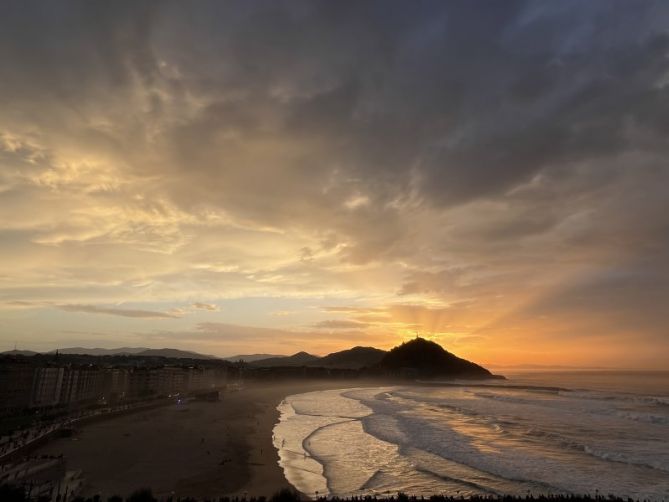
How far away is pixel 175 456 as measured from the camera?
45.1 m

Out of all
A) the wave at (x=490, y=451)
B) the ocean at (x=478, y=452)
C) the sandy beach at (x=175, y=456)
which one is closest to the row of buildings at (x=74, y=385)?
the sandy beach at (x=175, y=456)

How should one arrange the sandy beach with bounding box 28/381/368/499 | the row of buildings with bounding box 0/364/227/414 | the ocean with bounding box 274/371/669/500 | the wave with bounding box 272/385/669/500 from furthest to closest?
the row of buildings with bounding box 0/364/227/414 → the wave with bounding box 272/385/669/500 → the ocean with bounding box 274/371/669/500 → the sandy beach with bounding box 28/381/368/499

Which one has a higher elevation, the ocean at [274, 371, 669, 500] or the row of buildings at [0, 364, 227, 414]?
the row of buildings at [0, 364, 227, 414]

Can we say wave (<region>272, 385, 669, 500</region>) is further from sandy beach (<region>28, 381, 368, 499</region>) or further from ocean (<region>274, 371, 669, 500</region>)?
sandy beach (<region>28, 381, 368, 499</region>)

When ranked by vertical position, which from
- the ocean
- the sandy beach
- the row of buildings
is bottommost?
the sandy beach

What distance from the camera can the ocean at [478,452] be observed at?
3516 centimetres

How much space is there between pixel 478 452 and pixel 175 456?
30245 mm

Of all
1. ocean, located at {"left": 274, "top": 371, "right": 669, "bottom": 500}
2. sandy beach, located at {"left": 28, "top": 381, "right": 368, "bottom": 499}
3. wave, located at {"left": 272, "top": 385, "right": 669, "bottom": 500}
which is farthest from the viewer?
wave, located at {"left": 272, "top": 385, "right": 669, "bottom": 500}

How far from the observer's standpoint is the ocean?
3516cm

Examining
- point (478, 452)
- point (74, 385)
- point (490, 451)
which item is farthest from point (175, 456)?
point (74, 385)

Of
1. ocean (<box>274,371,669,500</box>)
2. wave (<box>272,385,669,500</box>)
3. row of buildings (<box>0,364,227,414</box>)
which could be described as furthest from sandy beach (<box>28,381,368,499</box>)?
row of buildings (<box>0,364,227,414</box>)

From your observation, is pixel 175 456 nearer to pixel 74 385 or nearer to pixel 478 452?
pixel 478 452

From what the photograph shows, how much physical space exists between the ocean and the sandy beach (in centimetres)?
294

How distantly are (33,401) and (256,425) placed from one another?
4831 centimetres
